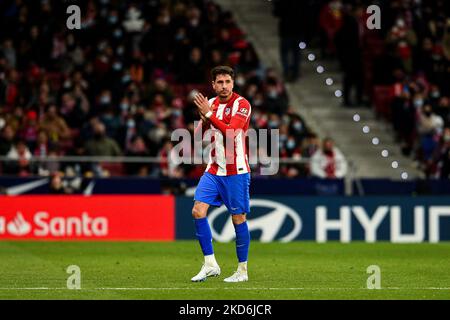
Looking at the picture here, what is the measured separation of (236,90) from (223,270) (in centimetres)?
1222

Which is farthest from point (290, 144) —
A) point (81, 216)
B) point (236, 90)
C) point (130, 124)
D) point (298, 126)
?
point (81, 216)

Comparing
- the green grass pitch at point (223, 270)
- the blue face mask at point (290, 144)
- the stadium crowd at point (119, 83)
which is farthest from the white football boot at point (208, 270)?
the blue face mask at point (290, 144)

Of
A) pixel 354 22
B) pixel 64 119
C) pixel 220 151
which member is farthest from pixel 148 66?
pixel 220 151

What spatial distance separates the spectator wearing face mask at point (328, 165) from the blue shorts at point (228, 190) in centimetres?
1087

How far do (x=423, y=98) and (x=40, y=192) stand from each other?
9.76 meters

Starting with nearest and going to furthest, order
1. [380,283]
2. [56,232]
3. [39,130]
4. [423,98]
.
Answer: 1. [380,283]
2. [56,232]
3. [39,130]
4. [423,98]

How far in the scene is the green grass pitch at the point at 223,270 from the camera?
521 inches

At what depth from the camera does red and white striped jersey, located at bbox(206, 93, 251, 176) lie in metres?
14.3

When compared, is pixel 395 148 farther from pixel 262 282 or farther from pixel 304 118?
pixel 262 282

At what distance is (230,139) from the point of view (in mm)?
14320

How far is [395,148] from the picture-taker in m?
29.5

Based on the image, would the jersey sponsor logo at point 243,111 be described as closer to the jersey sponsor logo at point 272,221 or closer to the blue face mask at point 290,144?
the jersey sponsor logo at point 272,221

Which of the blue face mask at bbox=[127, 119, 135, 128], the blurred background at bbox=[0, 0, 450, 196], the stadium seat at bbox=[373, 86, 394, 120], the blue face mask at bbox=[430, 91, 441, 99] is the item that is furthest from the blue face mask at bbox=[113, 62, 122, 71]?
the blue face mask at bbox=[430, 91, 441, 99]

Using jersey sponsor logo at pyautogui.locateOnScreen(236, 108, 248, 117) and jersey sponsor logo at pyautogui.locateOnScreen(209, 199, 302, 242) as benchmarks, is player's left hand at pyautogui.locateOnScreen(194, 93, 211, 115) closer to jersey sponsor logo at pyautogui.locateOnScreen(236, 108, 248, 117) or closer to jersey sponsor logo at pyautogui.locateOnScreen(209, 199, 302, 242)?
jersey sponsor logo at pyautogui.locateOnScreen(236, 108, 248, 117)
